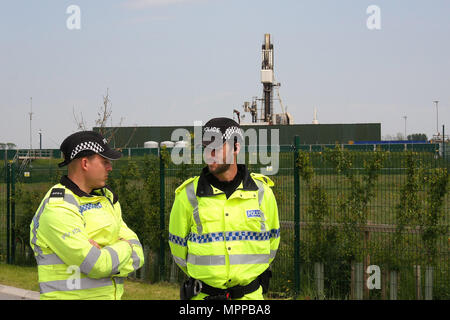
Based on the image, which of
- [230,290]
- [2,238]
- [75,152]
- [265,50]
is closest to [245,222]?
[230,290]

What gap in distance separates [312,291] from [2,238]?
882 cm

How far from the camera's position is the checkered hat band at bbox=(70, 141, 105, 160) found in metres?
3.75

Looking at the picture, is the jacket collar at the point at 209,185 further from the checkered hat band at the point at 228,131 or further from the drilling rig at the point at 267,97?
the drilling rig at the point at 267,97

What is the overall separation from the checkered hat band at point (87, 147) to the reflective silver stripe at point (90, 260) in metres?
0.67

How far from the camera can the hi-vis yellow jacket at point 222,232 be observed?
4.07 meters

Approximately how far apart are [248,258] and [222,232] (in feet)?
0.94

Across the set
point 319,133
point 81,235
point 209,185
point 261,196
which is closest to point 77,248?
point 81,235

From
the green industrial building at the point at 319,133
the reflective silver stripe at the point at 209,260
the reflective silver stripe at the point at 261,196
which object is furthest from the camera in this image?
the green industrial building at the point at 319,133

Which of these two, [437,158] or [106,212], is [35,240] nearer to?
[106,212]

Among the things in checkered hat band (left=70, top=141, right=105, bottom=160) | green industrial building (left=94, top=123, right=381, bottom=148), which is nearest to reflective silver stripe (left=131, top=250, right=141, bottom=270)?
checkered hat band (left=70, top=141, right=105, bottom=160)

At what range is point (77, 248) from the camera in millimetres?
3508

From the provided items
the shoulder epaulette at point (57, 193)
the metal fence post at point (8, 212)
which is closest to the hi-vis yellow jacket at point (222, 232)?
the shoulder epaulette at point (57, 193)

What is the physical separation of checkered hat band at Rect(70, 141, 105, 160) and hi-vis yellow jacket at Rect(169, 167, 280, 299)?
81 centimetres

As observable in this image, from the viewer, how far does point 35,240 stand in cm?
371
